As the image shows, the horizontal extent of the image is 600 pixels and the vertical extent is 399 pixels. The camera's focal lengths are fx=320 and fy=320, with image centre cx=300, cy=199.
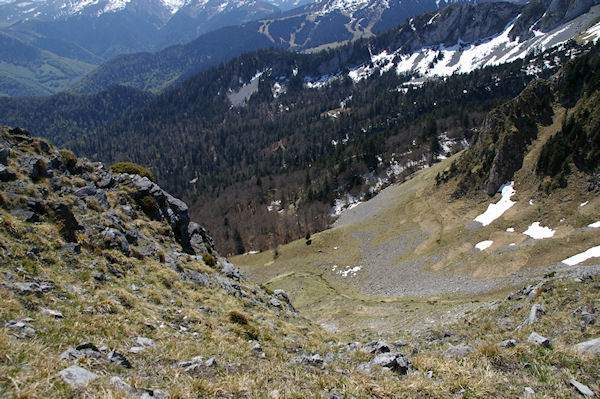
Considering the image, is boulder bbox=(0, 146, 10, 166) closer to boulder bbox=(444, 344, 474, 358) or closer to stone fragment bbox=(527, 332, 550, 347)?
boulder bbox=(444, 344, 474, 358)

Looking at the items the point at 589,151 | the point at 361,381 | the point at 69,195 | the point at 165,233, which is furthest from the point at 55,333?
the point at 589,151

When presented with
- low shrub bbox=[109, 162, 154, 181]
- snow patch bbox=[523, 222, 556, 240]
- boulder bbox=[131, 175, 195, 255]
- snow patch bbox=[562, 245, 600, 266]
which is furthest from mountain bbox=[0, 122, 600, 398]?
snow patch bbox=[523, 222, 556, 240]

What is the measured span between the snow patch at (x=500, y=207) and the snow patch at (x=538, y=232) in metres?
7.84

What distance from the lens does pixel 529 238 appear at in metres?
44.9

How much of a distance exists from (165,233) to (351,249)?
5368 cm

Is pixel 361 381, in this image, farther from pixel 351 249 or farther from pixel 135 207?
pixel 351 249

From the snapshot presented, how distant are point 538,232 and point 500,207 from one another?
38.9 feet

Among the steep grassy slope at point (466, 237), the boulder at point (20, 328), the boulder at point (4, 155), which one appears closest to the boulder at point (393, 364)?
the boulder at point (20, 328)

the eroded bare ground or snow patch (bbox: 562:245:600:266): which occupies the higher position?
snow patch (bbox: 562:245:600:266)

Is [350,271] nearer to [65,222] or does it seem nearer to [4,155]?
[65,222]

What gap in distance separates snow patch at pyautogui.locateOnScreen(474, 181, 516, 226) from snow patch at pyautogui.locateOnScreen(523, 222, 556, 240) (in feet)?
25.7

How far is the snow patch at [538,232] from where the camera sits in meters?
43.4

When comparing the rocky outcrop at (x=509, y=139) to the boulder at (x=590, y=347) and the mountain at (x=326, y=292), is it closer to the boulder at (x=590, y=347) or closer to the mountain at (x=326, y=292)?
the mountain at (x=326, y=292)

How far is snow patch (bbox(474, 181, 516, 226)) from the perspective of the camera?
55031 millimetres
